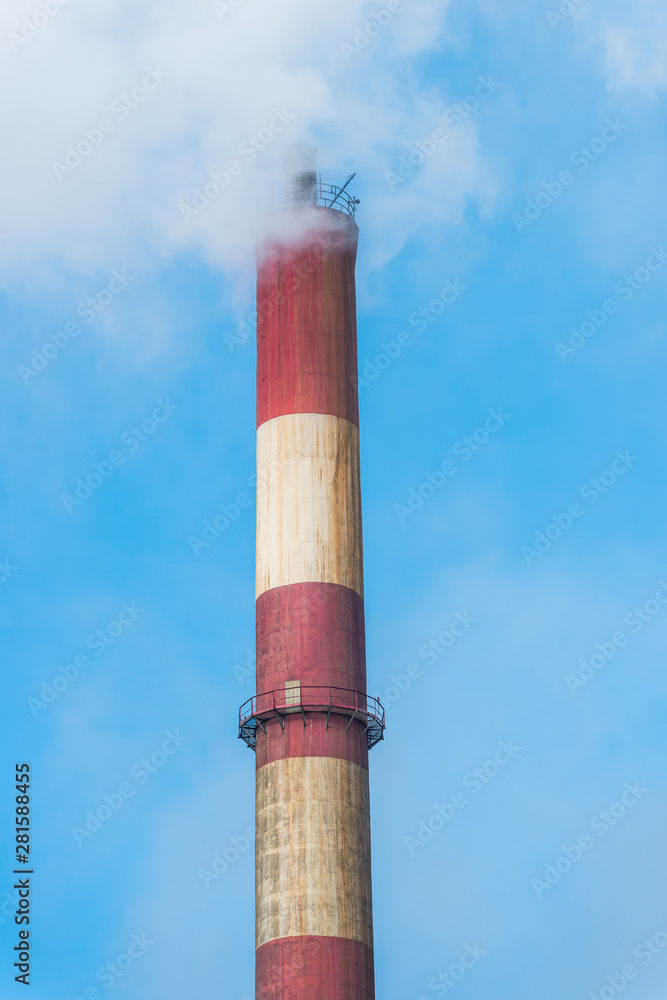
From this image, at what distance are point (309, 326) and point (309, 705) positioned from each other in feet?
45.5

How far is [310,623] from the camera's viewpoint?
183 feet

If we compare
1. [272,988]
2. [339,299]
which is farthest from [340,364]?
[272,988]

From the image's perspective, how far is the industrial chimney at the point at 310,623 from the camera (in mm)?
52531

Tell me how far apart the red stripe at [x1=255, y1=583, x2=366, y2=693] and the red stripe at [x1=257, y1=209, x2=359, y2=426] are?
6.76m

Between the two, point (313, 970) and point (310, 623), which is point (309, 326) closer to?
point (310, 623)

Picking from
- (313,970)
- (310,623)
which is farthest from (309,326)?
(313,970)

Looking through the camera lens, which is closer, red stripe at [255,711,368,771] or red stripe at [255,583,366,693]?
red stripe at [255,711,368,771]

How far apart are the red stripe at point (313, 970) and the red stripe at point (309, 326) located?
18.3 m

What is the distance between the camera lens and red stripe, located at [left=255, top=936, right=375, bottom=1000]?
5153 centimetres

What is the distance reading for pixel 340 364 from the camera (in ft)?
195

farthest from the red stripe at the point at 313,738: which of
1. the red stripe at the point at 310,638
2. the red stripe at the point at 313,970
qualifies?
the red stripe at the point at 313,970

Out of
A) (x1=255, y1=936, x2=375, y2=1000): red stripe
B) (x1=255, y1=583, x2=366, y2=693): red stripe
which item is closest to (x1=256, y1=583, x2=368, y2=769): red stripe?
(x1=255, y1=583, x2=366, y2=693): red stripe

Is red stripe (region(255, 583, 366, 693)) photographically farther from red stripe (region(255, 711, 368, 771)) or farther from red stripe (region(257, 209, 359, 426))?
red stripe (region(257, 209, 359, 426))

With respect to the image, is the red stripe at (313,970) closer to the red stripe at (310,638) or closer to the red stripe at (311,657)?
the red stripe at (311,657)
